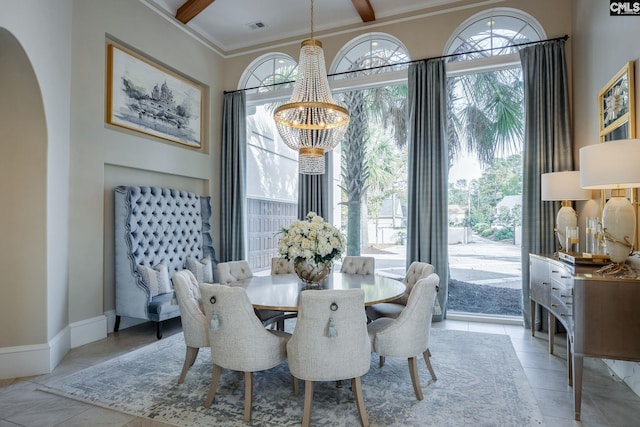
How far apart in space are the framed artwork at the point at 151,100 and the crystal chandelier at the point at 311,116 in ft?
6.92

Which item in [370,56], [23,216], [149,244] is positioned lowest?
[149,244]

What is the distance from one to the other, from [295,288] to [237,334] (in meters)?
0.82

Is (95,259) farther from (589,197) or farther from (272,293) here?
(589,197)

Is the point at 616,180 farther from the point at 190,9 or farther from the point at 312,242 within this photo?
the point at 190,9

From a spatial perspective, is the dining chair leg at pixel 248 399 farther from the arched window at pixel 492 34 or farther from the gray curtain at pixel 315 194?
the arched window at pixel 492 34

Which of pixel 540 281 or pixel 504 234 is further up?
pixel 504 234


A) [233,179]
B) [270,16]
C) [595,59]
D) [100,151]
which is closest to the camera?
[595,59]

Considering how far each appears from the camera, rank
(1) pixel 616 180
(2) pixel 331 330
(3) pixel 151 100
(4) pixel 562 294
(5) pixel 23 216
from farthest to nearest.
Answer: (3) pixel 151 100 < (5) pixel 23 216 < (4) pixel 562 294 < (1) pixel 616 180 < (2) pixel 331 330

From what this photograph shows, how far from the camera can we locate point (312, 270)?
10.2 ft

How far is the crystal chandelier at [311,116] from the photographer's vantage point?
3473 millimetres

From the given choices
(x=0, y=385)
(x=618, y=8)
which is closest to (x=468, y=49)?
(x=618, y=8)

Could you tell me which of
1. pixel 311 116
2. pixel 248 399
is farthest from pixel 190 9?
pixel 248 399

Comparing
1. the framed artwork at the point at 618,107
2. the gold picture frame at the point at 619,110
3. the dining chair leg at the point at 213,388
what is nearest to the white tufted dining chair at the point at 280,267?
the dining chair leg at the point at 213,388

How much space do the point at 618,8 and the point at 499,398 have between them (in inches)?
119
